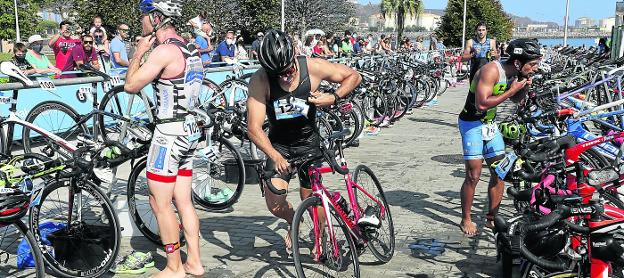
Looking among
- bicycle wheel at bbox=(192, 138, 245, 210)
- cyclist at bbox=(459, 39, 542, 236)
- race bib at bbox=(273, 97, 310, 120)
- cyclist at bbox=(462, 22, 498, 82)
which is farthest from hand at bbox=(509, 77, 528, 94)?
cyclist at bbox=(462, 22, 498, 82)

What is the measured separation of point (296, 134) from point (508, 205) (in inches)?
126

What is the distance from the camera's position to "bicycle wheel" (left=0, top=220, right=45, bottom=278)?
157 inches

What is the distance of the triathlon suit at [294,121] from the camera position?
4.50 metres

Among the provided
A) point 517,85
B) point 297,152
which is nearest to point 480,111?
point 517,85

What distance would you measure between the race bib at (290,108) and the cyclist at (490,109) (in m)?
1.83

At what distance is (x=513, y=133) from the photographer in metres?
6.17

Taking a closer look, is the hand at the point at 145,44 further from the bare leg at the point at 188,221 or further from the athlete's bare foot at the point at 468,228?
the athlete's bare foot at the point at 468,228

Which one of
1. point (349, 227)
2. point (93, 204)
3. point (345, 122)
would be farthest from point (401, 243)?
point (345, 122)

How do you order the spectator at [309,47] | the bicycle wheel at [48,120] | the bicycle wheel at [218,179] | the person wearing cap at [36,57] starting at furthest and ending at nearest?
the spectator at [309,47] < the person wearing cap at [36,57] < the bicycle wheel at [48,120] < the bicycle wheel at [218,179]

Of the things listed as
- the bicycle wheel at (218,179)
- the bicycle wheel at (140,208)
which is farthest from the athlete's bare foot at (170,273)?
the bicycle wheel at (218,179)

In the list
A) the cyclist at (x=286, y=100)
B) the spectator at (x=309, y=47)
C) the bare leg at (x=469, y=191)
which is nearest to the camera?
the cyclist at (x=286, y=100)

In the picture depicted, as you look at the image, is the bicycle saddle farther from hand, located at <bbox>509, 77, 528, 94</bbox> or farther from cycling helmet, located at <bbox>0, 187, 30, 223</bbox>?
hand, located at <bbox>509, 77, 528, 94</bbox>

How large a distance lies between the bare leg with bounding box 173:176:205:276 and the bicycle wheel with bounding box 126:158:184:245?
2.82 feet

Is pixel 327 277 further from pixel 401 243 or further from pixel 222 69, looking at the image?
pixel 222 69
